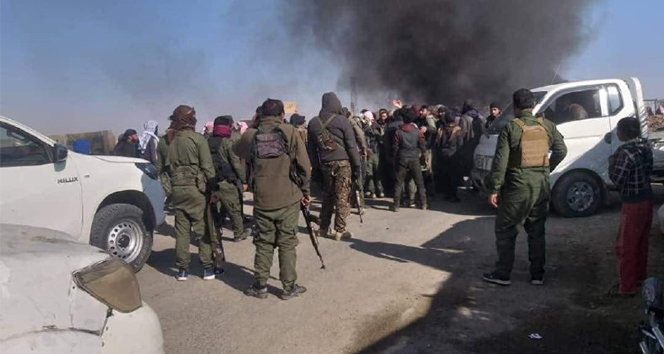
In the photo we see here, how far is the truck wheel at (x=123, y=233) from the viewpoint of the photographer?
5348mm

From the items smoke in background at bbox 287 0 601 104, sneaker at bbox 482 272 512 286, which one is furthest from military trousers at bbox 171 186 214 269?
smoke in background at bbox 287 0 601 104

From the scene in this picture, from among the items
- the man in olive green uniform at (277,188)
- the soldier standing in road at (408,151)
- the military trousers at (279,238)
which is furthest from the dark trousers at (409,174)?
the military trousers at (279,238)

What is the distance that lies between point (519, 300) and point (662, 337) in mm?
1925

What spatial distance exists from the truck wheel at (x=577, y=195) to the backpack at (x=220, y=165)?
424 centimetres

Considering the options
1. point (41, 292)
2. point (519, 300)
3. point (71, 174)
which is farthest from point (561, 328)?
point (71, 174)

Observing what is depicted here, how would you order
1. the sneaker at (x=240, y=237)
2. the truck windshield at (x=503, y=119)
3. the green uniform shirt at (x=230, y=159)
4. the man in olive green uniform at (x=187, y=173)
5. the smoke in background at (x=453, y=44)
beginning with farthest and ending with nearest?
1. the smoke in background at (x=453, y=44)
2. the truck windshield at (x=503, y=119)
3. the sneaker at (x=240, y=237)
4. the green uniform shirt at (x=230, y=159)
5. the man in olive green uniform at (x=187, y=173)

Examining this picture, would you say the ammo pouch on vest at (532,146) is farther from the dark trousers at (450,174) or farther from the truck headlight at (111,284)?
the dark trousers at (450,174)

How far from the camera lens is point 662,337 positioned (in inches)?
97.3

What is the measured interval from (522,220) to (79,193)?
4129 millimetres

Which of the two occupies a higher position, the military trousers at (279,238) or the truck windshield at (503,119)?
the truck windshield at (503,119)

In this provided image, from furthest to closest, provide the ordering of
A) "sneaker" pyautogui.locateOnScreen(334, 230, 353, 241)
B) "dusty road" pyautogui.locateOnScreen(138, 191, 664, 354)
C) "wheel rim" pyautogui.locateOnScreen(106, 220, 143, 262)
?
"sneaker" pyautogui.locateOnScreen(334, 230, 353, 241) < "wheel rim" pyautogui.locateOnScreen(106, 220, 143, 262) < "dusty road" pyautogui.locateOnScreen(138, 191, 664, 354)

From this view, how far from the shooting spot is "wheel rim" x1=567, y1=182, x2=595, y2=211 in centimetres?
709

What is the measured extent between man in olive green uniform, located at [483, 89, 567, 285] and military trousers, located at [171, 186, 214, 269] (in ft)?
8.99

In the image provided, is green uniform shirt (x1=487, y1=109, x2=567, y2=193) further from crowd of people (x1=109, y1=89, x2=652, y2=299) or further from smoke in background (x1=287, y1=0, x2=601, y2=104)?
smoke in background (x1=287, y1=0, x2=601, y2=104)
